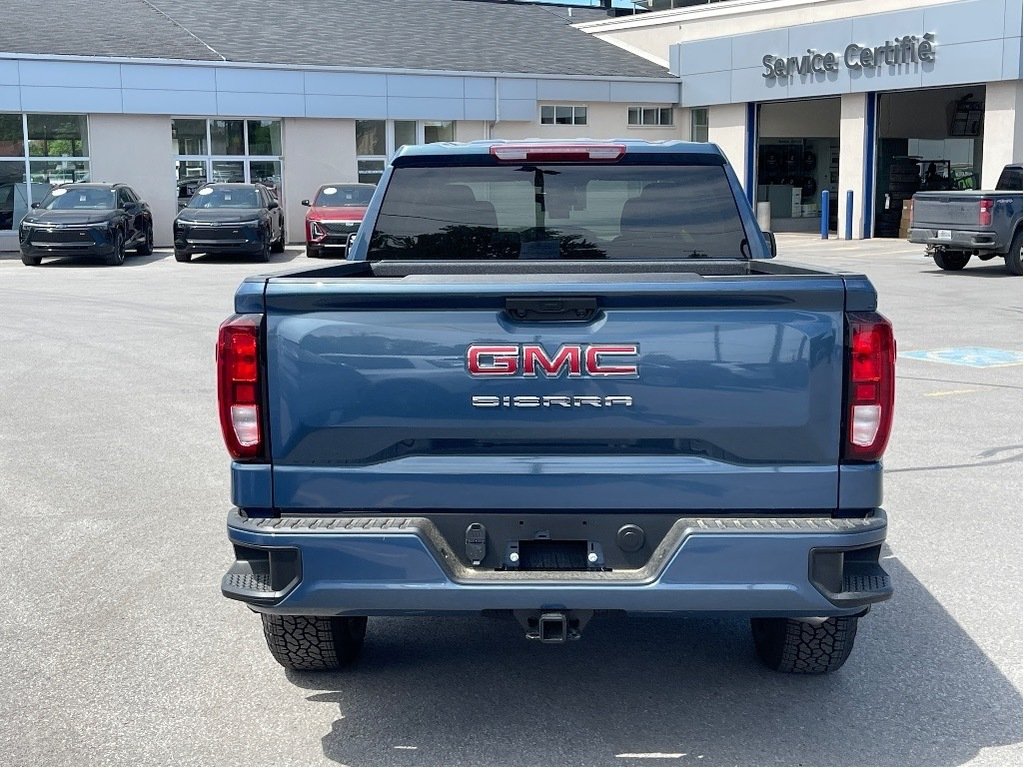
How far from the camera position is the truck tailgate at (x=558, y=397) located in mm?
3842

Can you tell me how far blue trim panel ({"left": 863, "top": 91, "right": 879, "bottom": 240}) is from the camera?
34031 mm

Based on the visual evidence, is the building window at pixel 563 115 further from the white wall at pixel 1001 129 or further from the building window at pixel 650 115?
the white wall at pixel 1001 129

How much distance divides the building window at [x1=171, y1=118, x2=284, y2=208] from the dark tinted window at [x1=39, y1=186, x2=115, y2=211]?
224 inches

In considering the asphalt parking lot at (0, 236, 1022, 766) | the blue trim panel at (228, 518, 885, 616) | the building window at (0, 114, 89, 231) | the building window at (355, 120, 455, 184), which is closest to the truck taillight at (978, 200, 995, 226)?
the asphalt parking lot at (0, 236, 1022, 766)

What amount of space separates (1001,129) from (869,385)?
2951 cm

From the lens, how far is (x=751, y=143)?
1506 inches

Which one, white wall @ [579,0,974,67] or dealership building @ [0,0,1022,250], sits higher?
white wall @ [579,0,974,67]

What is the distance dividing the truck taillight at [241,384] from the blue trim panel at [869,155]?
32.4 meters

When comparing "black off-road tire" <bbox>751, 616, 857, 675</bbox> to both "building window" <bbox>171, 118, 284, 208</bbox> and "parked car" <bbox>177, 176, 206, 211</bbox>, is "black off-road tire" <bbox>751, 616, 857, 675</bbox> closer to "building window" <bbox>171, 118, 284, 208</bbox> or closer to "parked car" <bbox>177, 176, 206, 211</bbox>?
"building window" <bbox>171, 118, 284, 208</bbox>

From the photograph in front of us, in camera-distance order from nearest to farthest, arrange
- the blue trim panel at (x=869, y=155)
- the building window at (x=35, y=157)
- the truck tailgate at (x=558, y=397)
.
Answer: the truck tailgate at (x=558, y=397) < the building window at (x=35, y=157) < the blue trim panel at (x=869, y=155)

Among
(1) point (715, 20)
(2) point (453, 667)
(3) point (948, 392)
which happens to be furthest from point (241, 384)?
(1) point (715, 20)

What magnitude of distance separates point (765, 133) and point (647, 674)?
37052 millimetres

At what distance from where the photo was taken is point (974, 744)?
13.8ft

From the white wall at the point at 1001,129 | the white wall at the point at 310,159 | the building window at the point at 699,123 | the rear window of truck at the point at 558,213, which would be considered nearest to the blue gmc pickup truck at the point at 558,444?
the rear window of truck at the point at 558,213
